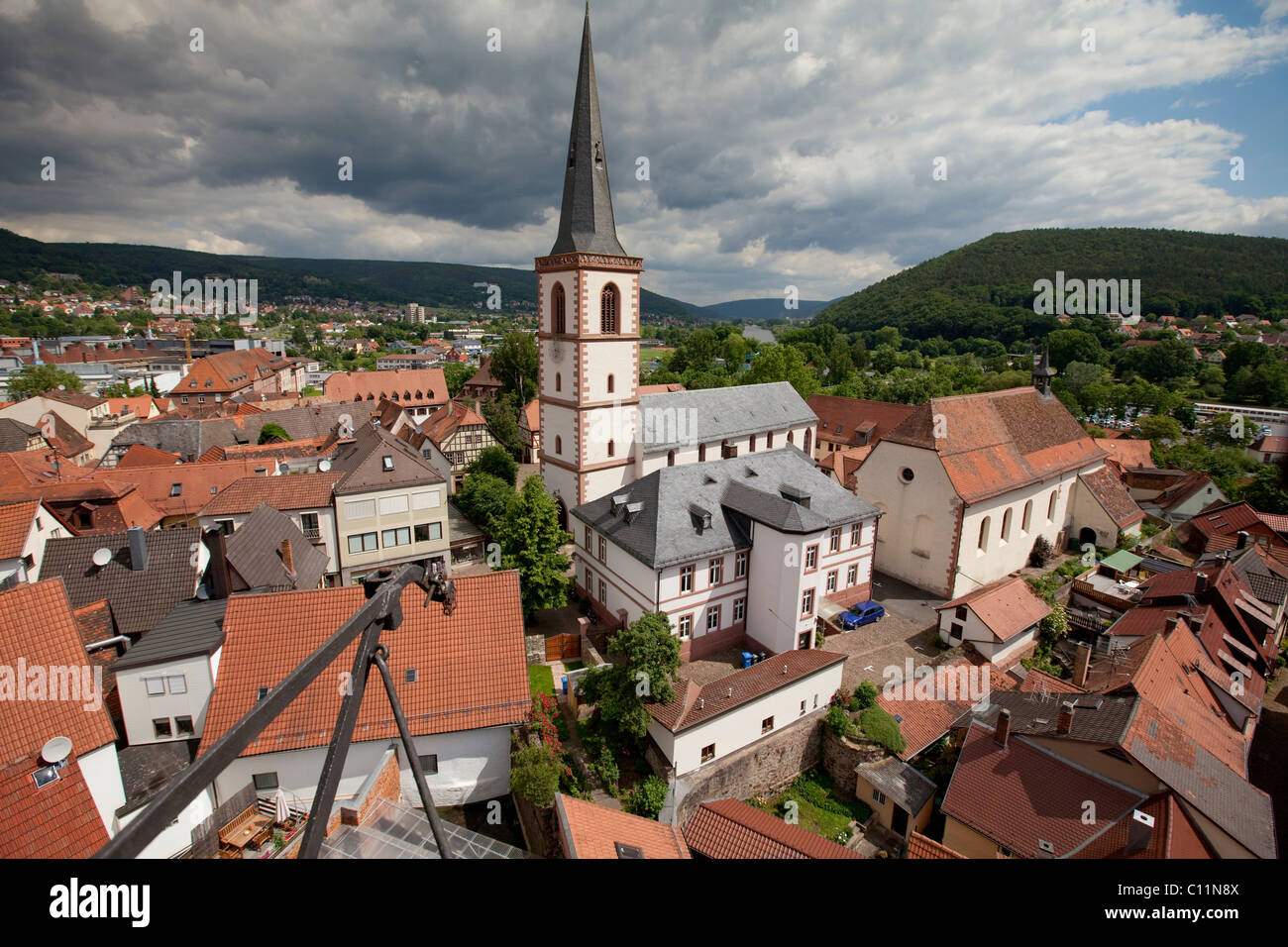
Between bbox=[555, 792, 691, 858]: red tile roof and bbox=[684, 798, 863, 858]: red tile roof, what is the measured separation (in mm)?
1069

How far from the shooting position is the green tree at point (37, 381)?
210 feet

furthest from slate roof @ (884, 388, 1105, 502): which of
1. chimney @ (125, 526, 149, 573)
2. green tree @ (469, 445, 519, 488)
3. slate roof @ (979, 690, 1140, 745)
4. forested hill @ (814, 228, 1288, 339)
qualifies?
forested hill @ (814, 228, 1288, 339)

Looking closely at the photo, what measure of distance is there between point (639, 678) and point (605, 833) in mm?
5248

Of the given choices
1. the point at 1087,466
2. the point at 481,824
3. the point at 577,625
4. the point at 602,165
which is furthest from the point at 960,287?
the point at 481,824

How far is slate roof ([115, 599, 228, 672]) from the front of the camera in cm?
1573

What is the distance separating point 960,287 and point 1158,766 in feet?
477

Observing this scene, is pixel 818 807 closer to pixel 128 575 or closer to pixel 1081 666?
pixel 1081 666

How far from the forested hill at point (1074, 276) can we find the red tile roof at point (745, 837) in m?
105

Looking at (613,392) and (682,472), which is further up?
(613,392)

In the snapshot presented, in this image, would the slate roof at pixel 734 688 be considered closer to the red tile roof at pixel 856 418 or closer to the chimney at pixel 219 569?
the chimney at pixel 219 569

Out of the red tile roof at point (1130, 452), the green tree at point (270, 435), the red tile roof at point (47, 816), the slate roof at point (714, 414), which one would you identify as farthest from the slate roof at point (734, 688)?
the green tree at point (270, 435)

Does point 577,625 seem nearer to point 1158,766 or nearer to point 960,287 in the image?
point 1158,766

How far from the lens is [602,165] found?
29297 mm

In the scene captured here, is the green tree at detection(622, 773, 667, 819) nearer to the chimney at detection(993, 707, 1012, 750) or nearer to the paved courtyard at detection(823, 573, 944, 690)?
the paved courtyard at detection(823, 573, 944, 690)
